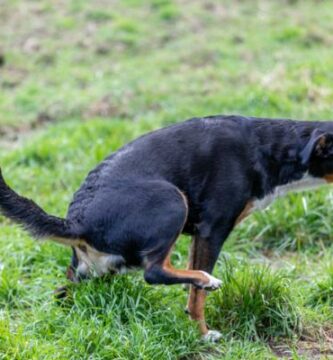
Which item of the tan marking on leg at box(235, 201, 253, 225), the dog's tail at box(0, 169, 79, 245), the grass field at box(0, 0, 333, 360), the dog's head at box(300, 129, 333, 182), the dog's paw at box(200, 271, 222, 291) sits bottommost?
the grass field at box(0, 0, 333, 360)

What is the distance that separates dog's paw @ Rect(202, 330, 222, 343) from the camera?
171 inches

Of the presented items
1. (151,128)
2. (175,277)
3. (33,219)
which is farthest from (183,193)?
(151,128)

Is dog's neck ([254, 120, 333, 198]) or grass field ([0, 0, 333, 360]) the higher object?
dog's neck ([254, 120, 333, 198])

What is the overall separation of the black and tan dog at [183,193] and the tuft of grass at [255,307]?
16 centimetres

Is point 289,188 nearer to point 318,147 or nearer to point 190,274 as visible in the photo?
point 318,147

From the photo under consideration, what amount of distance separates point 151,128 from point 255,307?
3773mm

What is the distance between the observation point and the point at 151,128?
26.2 ft

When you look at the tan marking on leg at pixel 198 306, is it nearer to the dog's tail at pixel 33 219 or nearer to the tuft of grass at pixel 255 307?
the tuft of grass at pixel 255 307

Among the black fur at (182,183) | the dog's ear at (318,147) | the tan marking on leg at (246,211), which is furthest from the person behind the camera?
the dog's ear at (318,147)

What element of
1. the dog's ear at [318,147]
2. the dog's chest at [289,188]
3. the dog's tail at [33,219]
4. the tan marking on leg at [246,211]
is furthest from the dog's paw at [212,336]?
the dog's ear at [318,147]

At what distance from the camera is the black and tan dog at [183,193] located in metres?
4.32

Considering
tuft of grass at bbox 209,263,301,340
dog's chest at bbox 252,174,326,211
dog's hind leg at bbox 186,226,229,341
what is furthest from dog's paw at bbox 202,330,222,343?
dog's chest at bbox 252,174,326,211

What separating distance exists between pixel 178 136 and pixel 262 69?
542cm

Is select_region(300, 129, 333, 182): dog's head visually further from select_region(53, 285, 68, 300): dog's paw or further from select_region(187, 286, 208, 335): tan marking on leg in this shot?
select_region(53, 285, 68, 300): dog's paw
